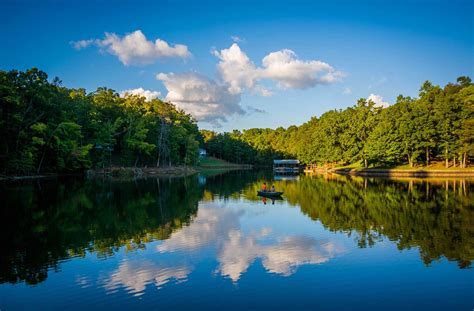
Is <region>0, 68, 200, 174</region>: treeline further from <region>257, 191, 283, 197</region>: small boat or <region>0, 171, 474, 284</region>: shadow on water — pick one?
<region>257, 191, 283, 197</region>: small boat

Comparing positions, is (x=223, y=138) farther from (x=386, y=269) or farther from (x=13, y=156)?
(x=386, y=269)

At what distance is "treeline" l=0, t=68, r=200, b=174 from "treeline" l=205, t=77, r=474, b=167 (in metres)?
36.4

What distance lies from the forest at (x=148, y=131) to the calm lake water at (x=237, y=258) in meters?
29.3

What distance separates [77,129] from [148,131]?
21150 millimetres

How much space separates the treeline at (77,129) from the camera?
5125 cm

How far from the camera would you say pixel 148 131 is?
8206 cm

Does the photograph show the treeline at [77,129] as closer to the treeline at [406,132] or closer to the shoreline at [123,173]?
the shoreline at [123,173]

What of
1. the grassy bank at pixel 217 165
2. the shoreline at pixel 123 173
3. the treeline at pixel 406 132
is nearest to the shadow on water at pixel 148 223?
the shoreline at pixel 123 173

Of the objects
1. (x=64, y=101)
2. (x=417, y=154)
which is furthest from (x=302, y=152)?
(x=64, y=101)

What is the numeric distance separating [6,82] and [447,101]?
228 feet

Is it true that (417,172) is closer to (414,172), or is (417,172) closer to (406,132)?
(414,172)

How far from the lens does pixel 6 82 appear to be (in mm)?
49594

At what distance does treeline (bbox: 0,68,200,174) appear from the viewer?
51.2m

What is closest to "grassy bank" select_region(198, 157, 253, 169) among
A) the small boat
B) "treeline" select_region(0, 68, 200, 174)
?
"treeline" select_region(0, 68, 200, 174)
